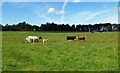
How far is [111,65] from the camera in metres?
20.4

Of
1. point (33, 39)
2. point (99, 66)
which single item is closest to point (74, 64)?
point (99, 66)

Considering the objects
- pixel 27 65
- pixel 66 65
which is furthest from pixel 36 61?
pixel 66 65

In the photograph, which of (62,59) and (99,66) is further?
(62,59)

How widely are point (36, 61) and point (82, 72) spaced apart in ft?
18.2

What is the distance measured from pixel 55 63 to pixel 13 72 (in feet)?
14.4

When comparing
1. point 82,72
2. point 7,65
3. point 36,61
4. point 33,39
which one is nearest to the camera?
point 82,72

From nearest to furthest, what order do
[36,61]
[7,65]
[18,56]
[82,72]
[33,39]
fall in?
[82,72], [7,65], [36,61], [18,56], [33,39]

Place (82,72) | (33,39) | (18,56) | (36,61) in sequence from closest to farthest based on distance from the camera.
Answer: (82,72) < (36,61) < (18,56) < (33,39)

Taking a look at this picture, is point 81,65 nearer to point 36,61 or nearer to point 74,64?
point 74,64

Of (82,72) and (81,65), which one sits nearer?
(82,72)

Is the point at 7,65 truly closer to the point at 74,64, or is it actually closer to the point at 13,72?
the point at 13,72

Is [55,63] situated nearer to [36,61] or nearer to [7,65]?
[36,61]

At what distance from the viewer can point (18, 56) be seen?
24031mm

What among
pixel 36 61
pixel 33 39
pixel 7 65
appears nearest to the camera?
pixel 7 65
